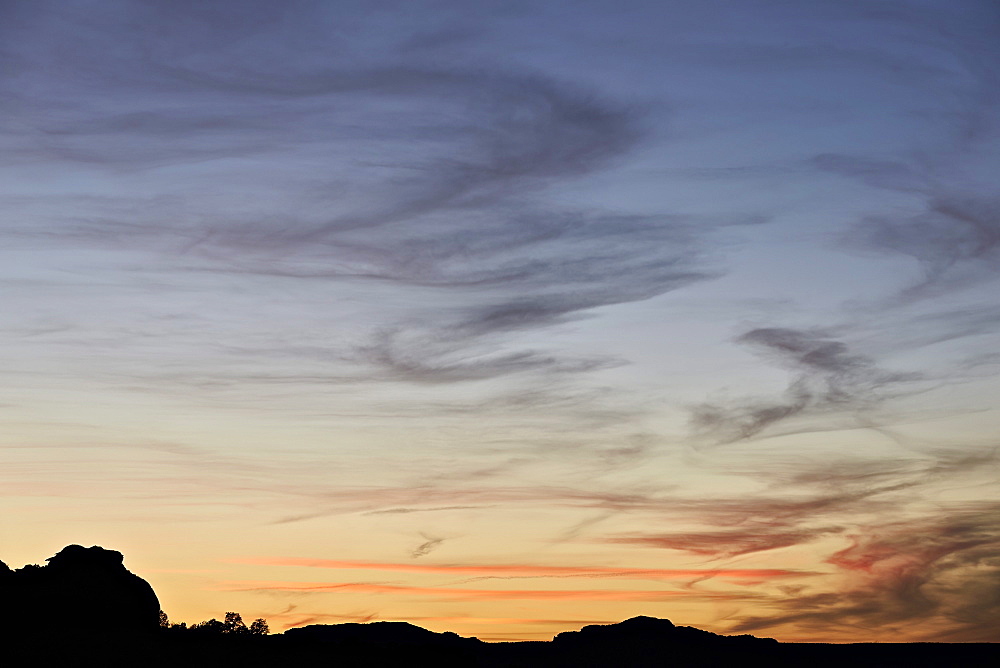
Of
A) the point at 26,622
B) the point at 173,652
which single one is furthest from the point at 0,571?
the point at 173,652

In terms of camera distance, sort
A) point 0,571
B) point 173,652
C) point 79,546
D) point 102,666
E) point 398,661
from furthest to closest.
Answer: point 79,546
point 398,661
point 0,571
point 173,652
point 102,666

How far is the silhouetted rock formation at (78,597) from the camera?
11425 cm

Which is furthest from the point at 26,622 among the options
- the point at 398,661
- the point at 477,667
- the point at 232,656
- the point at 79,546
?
the point at 477,667

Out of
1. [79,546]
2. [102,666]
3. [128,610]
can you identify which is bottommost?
[102,666]

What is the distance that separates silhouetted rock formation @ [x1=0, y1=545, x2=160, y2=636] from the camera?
375 feet

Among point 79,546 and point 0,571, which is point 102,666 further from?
point 79,546

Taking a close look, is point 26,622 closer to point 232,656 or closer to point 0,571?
point 0,571

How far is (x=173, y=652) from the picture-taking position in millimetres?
111125

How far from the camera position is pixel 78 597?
132500 mm

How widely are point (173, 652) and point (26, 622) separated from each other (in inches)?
632

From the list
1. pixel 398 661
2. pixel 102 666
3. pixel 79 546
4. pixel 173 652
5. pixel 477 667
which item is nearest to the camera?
pixel 102 666

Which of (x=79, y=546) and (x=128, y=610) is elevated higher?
(x=79, y=546)

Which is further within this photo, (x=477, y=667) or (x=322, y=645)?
(x=477, y=667)

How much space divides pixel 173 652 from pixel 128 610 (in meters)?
29.3
